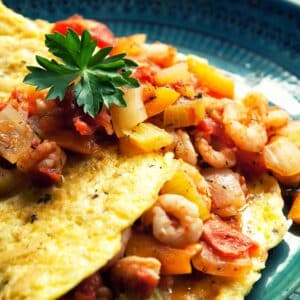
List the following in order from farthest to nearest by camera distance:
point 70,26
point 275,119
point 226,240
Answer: point 70,26, point 275,119, point 226,240

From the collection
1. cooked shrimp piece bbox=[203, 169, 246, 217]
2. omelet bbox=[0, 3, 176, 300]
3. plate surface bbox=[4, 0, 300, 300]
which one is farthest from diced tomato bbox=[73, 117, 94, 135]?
plate surface bbox=[4, 0, 300, 300]

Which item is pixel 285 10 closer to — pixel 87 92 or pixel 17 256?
pixel 87 92

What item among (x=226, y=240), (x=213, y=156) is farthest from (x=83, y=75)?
(x=226, y=240)

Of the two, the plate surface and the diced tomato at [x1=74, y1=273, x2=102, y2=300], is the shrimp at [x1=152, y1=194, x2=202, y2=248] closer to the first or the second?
the diced tomato at [x1=74, y1=273, x2=102, y2=300]

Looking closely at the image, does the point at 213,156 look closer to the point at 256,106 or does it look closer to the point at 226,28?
the point at 256,106

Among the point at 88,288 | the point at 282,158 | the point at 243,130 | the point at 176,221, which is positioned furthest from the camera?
the point at 282,158

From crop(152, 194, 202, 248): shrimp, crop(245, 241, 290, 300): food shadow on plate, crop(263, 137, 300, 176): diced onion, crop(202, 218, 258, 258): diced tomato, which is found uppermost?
crop(263, 137, 300, 176): diced onion

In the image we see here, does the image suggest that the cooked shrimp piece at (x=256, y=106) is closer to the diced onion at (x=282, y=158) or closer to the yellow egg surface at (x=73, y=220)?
the diced onion at (x=282, y=158)
